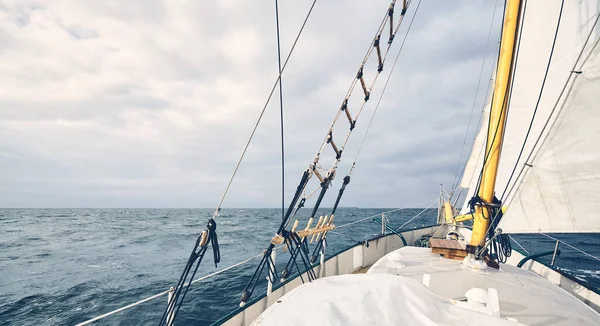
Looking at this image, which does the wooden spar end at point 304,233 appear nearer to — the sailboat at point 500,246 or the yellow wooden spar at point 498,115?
the sailboat at point 500,246

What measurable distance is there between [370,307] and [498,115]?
6.30 metres

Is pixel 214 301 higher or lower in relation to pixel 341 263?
lower

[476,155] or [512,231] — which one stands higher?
[476,155]

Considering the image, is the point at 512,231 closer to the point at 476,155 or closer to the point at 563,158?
the point at 563,158

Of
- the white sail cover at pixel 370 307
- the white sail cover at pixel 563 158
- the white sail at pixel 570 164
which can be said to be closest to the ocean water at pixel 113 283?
the white sail cover at pixel 563 158

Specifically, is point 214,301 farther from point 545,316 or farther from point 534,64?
point 534,64

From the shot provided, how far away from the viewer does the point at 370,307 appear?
242 centimetres

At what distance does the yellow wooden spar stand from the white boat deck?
3.55 ft

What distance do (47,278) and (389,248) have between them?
70.6 feet

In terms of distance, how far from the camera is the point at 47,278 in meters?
16.6

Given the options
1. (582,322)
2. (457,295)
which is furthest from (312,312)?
(582,322)

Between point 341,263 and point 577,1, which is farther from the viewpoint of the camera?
point 341,263

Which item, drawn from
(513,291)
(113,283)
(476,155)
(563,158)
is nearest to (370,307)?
(513,291)

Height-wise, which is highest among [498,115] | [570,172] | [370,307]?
[498,115]
